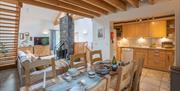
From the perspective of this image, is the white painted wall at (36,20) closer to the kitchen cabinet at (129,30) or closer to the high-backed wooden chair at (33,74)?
the kitchen cabinet at (129,30)

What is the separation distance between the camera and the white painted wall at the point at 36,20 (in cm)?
880

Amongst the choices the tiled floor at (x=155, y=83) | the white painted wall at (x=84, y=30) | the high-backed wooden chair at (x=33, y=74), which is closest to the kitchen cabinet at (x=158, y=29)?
the tiled floor at (x=155, y=83)

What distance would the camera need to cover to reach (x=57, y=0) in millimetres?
3457

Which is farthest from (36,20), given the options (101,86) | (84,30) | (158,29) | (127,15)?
(101,86)

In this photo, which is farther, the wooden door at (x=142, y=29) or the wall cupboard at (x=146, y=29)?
the wooden door at (x=142, y=29)

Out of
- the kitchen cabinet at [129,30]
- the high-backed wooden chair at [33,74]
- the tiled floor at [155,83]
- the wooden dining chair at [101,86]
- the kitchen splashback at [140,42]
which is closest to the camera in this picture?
the wooden dining chair at [101,86]

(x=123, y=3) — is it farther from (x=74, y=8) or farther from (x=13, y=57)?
(x=13, y=57)

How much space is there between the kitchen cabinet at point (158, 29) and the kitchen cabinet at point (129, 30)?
31.6 inches

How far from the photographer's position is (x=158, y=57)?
5340 millimetres

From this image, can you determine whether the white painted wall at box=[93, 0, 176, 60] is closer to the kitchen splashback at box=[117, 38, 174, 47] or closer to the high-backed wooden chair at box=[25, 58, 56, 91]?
the kitchen splashback at box=[117, 38, 174, 47]

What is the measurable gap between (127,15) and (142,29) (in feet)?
6.39

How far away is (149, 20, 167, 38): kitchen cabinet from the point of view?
17.8ft

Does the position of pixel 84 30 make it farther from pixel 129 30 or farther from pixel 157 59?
pixel 157 59

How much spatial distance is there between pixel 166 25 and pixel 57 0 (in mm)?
4470
